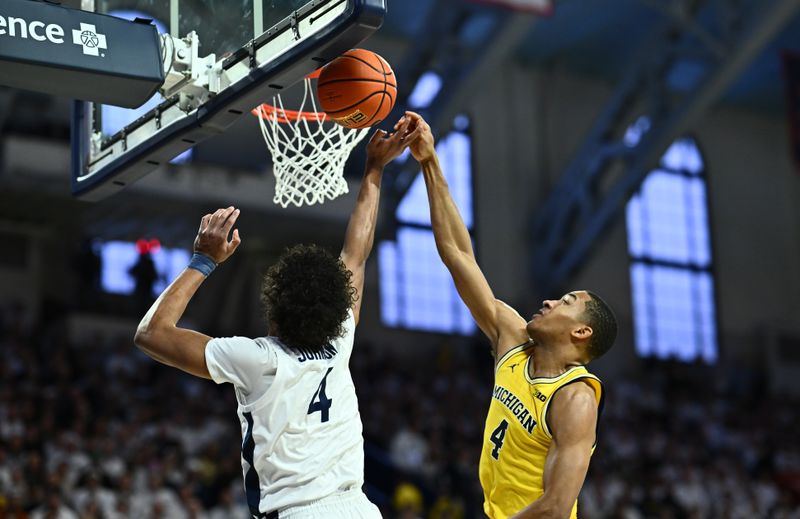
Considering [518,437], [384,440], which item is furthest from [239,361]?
[384,440]

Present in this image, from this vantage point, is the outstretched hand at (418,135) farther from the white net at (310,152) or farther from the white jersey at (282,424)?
the white jersey at (282,424)

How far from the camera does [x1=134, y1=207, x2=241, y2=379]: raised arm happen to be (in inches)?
147

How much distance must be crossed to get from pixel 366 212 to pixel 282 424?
1.07 metres

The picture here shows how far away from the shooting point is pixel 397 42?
18.9 metres

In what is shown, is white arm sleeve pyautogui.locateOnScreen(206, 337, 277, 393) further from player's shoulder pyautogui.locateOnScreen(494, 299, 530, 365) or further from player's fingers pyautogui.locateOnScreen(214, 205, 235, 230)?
player's shoulder pyautogui.locateOnScreen(494, 299, 530, 365)

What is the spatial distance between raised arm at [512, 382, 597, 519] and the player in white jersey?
615 millimetres

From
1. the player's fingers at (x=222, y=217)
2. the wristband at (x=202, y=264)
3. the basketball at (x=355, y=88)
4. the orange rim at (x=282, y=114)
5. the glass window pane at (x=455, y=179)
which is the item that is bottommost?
the wristband at (x=202, y=264)

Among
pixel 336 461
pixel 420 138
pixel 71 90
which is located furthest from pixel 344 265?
pixel 71 90

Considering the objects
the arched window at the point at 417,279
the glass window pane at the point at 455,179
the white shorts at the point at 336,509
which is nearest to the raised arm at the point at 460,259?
the white shorts at the point at 336,509

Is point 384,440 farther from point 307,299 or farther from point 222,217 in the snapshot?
point 307,299

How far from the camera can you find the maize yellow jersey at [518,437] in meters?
4.30

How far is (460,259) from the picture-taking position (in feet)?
16.0

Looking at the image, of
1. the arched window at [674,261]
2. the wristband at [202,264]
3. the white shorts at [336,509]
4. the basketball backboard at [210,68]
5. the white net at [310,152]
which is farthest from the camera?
the arched window at [674,261]

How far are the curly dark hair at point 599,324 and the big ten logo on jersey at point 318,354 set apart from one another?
111cm
